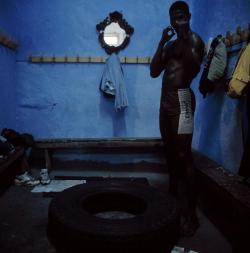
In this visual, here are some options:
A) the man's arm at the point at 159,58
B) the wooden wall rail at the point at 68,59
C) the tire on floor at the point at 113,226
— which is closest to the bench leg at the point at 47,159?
the wooden wall rail at the point at 68,59

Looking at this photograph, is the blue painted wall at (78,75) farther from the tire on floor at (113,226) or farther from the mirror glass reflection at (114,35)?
the tire on floor at (113,226)

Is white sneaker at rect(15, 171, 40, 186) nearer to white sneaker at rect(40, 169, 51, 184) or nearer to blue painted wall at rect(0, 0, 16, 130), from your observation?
white sneaker at rect(40, 169, 51, 184)

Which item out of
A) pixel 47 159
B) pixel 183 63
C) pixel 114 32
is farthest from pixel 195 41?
pixel 47 159

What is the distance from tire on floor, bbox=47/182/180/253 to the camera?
199 centimetres

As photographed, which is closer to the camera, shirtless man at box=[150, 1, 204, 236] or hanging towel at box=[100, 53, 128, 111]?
shirtless man at box=[150, 1, 204, 236]

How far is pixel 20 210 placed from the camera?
3137mm

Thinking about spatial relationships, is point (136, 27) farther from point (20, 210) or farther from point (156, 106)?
point (20, 210)

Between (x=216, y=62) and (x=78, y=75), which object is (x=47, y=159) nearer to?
(x=78, y=75)

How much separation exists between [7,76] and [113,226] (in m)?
3.28

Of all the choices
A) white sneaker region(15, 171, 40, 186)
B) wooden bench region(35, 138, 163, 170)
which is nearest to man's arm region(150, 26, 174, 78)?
wooden bench region(35, 138, 163, 170)

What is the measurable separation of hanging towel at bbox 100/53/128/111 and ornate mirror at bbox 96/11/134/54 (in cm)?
21

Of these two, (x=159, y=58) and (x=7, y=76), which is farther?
(x=7, y=76)

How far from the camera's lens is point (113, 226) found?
207cm

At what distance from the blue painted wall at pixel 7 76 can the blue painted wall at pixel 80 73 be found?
57 mm
